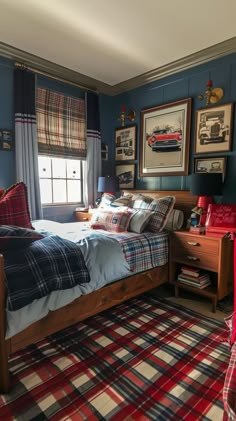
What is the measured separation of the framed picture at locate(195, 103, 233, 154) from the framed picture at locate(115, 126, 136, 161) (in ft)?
3.18

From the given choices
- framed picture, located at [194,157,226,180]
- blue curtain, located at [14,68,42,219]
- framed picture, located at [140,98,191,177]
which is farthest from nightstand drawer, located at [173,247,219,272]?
blue curtain, located at [14,68,42,219]

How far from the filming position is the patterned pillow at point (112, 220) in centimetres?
245

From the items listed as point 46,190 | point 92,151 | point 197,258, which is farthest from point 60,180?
point 197,258

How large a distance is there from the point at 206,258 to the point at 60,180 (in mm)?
2165

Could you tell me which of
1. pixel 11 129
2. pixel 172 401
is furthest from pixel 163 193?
pixel 172 401

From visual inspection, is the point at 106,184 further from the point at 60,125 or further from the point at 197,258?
the point at 197,258

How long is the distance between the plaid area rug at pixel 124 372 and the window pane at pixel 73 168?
2.10m

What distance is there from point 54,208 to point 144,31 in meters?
2.19

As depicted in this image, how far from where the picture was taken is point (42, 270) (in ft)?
5.01

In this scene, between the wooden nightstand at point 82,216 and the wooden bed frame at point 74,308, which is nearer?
the wooden bed frame at point 74,308

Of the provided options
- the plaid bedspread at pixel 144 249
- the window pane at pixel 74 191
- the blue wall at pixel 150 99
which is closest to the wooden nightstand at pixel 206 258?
the plaid bedspread at pixel 144 249

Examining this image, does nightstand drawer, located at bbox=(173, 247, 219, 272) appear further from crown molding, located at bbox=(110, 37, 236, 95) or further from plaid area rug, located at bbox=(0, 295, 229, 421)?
crown molding, located at bbox=(110, 37, 236, 95)

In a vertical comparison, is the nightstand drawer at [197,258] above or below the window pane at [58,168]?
below

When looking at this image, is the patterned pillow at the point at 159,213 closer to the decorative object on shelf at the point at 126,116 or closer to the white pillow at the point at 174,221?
the white pillow at the point at 174,221
